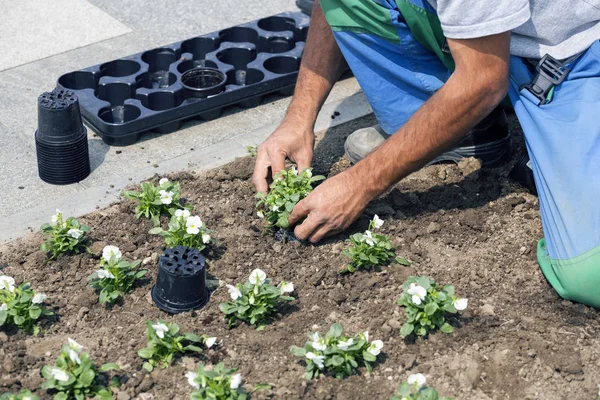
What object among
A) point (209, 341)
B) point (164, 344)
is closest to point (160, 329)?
point (164, 344)

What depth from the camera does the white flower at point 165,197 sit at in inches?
134

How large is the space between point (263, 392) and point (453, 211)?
50.1 inches

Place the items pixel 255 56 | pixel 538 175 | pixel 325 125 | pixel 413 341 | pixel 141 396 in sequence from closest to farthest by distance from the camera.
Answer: pixel 141 396, pixel 413 341, pixel 538 175, pixel 325 125, pixel 255 56

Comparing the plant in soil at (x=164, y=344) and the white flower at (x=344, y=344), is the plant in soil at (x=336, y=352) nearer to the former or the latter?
the white flower at (x=344, y=344)

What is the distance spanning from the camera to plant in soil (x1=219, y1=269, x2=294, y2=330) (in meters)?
2.92

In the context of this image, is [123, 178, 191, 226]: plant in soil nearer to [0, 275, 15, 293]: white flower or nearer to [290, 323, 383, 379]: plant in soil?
[0, 275, 15, 293]: white flower

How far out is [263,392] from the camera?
8.95 feet

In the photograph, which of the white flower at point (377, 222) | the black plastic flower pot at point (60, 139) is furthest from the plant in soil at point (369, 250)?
the black plastic flower pot at point (60, 139)

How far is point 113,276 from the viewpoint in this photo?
3.03 m

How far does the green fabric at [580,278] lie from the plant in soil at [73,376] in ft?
5.14

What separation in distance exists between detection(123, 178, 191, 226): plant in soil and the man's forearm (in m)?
0.60

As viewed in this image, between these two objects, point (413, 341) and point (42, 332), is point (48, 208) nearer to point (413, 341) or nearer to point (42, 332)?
point (42, 332)

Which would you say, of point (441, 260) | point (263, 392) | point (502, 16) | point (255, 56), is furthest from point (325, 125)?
point (263, 392)

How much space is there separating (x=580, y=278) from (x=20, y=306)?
1.90m
